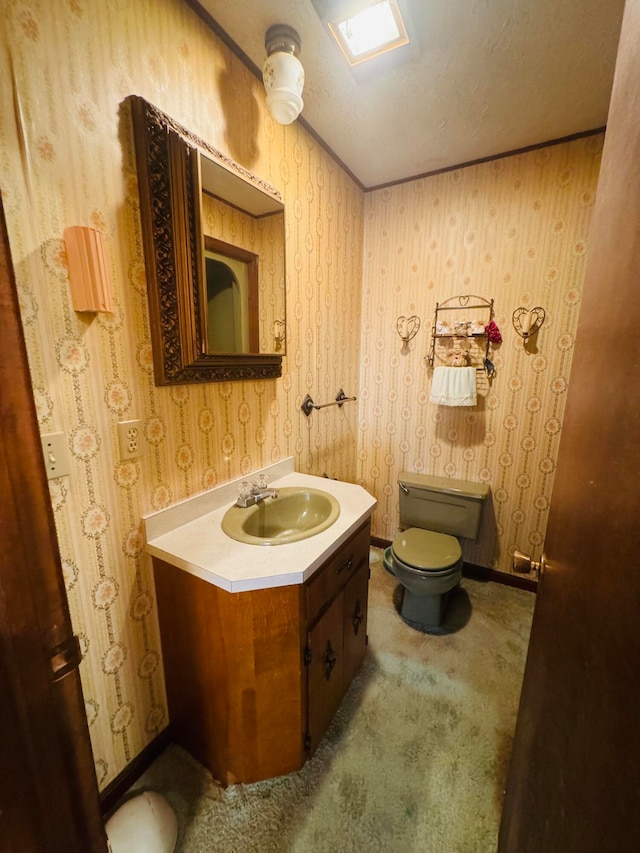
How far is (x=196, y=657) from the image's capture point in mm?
1046

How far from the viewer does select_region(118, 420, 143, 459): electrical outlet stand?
0.98 m

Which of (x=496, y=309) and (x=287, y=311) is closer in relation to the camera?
(x=287, y=311)

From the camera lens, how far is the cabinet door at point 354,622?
129 cm

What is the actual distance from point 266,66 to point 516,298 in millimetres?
1587

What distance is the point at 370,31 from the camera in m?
1.14

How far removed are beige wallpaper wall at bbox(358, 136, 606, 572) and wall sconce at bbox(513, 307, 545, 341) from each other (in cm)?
3

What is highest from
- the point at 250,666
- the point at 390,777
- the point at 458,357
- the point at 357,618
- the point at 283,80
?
the point at 283,80

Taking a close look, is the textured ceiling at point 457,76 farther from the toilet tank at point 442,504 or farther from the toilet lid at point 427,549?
the toilet lid at point 427,549

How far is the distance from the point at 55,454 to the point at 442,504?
192cm

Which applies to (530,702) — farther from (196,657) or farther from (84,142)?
(84,142)

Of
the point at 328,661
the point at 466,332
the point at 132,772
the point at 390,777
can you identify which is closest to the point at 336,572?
the point at 328,661

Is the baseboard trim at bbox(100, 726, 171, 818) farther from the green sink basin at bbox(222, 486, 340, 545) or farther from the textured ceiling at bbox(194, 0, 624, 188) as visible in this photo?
the textured ceiling at bbox(194, 0, 624, 188)

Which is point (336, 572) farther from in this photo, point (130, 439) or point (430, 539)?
point (430, 539)

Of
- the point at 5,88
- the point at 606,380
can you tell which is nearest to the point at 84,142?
the point at 5,88
